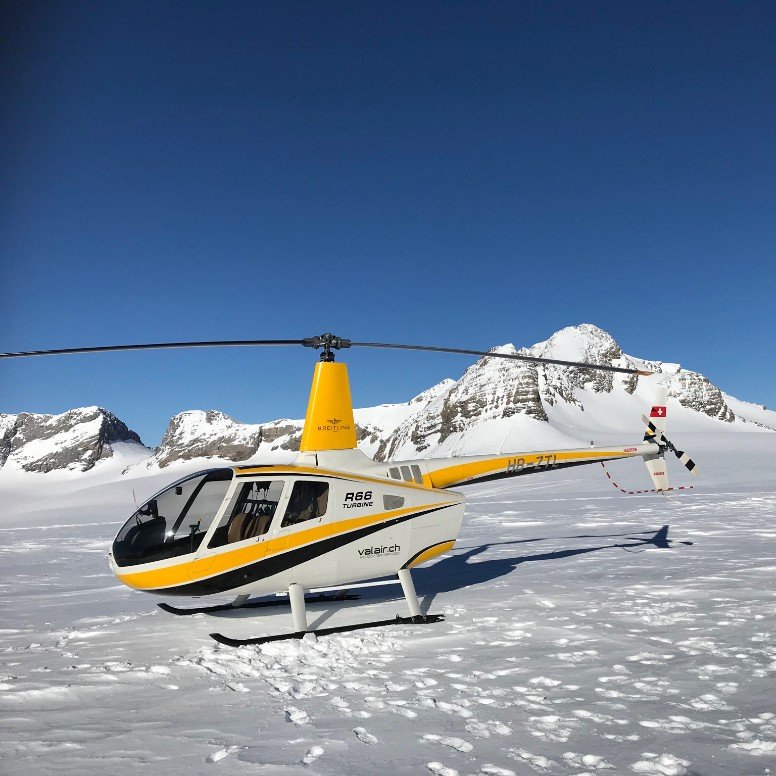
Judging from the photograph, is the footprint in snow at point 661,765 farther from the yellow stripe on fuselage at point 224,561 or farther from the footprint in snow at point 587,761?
the yellow stripe on fuselage at point 224,561

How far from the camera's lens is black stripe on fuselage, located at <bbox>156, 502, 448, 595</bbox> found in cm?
730

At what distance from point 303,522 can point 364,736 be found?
3529 mm

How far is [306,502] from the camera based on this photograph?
7887 mm

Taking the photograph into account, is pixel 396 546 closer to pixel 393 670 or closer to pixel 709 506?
pixel 393 670

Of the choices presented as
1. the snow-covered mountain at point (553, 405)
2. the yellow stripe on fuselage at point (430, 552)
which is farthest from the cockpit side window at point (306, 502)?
the snow-covered mountain at point (553, 405)

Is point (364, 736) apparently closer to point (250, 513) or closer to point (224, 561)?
point (224, 561)

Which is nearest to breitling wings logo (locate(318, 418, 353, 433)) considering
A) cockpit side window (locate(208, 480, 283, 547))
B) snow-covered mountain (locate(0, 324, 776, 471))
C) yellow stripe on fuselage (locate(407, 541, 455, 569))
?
cockpit side window (locate(208, 480, 283, 547))

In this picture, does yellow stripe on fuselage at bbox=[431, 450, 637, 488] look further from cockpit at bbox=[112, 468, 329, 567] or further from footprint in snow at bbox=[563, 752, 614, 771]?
footprint in snow at bbox=[563, 752, 614, 771]

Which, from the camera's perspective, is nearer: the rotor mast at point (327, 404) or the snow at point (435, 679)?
the snow at point (435, 679)

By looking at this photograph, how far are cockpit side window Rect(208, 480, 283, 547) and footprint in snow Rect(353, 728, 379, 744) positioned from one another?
335 cm

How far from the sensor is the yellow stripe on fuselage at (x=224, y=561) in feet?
23.4

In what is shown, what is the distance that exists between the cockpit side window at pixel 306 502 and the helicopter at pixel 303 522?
1cm

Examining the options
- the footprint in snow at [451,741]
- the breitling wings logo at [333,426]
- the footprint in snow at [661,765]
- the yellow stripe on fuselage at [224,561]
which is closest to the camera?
the footprint in snow at [661,765]

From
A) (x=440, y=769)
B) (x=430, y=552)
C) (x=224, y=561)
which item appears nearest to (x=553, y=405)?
(x=430, y=552)
